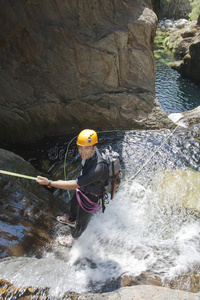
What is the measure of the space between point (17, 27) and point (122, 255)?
759 centimetres

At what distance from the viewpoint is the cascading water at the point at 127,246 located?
2967 mm

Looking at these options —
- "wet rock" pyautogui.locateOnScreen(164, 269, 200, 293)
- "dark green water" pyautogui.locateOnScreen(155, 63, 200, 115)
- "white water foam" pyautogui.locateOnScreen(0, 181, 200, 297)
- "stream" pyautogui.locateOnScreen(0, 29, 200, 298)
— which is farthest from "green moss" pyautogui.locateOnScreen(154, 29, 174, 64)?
"wet rock" pyautogui.locateOnScreen(164, 269, 200, 293)

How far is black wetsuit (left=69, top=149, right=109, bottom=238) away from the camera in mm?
3195

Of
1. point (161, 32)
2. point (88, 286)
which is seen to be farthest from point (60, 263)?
point (161, 32)

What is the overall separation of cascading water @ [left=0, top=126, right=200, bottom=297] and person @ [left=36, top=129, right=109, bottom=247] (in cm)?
23

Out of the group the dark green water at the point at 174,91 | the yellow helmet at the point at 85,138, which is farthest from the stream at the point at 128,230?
the dark green water at the point at 174,91

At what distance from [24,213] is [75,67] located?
19.6 feet

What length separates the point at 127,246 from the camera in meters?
4.09

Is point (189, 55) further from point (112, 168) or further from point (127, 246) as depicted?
point (127, 246)

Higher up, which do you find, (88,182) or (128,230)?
(88,182)

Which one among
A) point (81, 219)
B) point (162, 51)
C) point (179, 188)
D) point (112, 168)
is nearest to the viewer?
point (112, 168)

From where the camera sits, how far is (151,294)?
102 inches

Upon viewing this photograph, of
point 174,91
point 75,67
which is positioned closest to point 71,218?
point 75,67

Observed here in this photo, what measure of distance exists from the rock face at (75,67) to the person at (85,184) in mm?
4720
